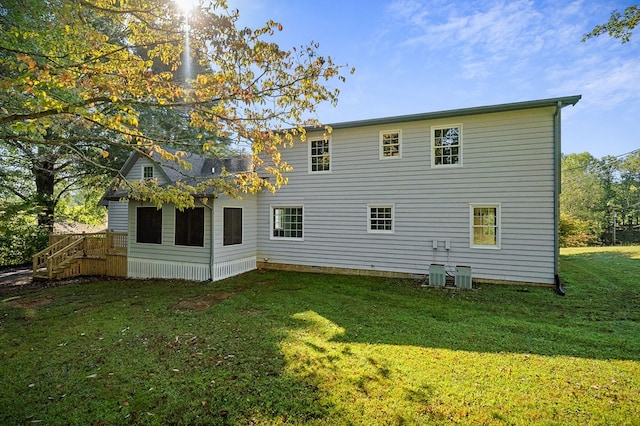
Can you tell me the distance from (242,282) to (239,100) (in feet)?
21.3

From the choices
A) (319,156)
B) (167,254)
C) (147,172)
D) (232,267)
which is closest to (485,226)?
(319,156)

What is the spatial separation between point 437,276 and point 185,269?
8.14m

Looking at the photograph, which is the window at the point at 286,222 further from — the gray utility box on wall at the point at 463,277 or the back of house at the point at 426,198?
the gray utility box on wall at the point at 463,277

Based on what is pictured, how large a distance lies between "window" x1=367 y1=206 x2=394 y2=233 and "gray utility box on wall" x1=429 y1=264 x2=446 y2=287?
1.84m

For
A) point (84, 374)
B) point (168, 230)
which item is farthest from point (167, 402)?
point (168, 230)

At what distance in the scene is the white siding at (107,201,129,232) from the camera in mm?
A: 15322

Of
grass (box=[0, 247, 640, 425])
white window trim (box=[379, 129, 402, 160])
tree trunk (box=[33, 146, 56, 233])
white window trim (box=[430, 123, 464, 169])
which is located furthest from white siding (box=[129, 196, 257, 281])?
white window trim (box=[430, 123, 464, 169])

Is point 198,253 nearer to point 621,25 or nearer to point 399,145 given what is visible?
point 399,145

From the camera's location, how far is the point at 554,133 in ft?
26.7

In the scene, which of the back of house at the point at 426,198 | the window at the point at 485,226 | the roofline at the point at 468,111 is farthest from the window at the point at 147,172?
the window at the point at 485,226

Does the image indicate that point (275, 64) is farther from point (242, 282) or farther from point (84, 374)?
point (242, 282)

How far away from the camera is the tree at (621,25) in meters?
4.74

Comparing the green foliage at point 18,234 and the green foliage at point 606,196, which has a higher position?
the green foliage at point 606,196

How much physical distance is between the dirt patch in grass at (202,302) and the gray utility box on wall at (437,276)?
5.76m
